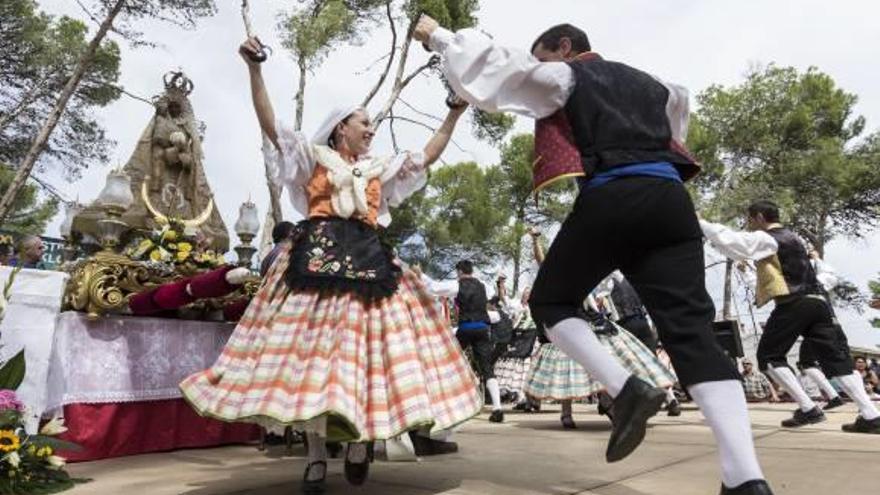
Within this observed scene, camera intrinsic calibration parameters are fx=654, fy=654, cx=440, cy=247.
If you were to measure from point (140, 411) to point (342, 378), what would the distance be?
1.91 m

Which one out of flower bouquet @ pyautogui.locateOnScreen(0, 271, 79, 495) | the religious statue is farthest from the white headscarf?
the religious statue

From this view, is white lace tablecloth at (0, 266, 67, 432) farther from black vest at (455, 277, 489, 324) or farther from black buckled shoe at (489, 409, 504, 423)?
black vest at (455, 277, 489, 324)

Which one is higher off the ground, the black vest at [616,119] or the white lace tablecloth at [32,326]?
the black vest at [616,119]

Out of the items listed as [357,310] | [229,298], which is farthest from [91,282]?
[357,310]

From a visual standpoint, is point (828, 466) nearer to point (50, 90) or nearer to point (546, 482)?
point (546, 482)

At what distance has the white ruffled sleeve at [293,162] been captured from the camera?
267 cm

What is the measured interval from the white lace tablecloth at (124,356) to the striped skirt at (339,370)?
125cm

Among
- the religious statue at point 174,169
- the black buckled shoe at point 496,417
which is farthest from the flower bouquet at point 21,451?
the black buckled shoe at point 496,417

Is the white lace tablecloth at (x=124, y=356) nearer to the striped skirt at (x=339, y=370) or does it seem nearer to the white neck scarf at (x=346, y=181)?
the striped skirt at (x=339, y=370)

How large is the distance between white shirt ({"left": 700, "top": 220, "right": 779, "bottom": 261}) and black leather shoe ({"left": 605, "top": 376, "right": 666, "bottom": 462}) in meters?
1.91

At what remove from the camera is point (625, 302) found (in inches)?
250

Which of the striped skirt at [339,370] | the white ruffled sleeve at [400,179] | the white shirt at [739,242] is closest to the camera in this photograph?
the striped skirt at [339,370]

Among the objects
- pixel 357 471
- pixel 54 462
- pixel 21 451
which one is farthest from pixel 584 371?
pixel 21 451

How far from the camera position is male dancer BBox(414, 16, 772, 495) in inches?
75.2
